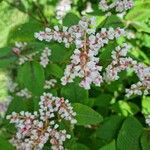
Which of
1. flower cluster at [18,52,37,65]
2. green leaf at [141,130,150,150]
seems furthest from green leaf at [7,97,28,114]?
green leaf at [141,130,150,150]

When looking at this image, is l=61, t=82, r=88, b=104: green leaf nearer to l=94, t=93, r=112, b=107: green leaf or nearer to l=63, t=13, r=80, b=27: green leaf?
l=63, t=13, r=80, b=27: green leaf

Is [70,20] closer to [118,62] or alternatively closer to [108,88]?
[118,62]

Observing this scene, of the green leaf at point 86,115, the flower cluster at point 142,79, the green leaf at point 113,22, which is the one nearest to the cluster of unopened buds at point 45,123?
the green leaf at point 86,115

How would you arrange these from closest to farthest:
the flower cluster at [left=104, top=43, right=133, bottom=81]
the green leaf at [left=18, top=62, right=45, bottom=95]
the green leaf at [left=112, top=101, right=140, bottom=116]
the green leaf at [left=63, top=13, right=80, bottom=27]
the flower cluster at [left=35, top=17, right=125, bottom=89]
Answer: the flower cluster at [left=35, top=17, right=125, bottom=89] < the flower cluster at [left=104, top=43, right=133, bottom=81] < the green leaf at [left=18, top=62, right=45, bottom=95] < the green leaf at [left=63, top=13, right=80, bottom=27] < the green leaf at [left=112, top=101, right=140, bottom=116]

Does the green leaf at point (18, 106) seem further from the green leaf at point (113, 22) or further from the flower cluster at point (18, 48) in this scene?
the green leaf at point (113, 22)

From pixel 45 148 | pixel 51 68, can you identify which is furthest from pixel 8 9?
pixel 45 148

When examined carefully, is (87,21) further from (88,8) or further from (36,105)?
(88,8)

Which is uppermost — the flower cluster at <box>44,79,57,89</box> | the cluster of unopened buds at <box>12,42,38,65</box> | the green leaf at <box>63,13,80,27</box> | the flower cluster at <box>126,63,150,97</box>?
the green leaf at <box>63,13,80,27</box>
